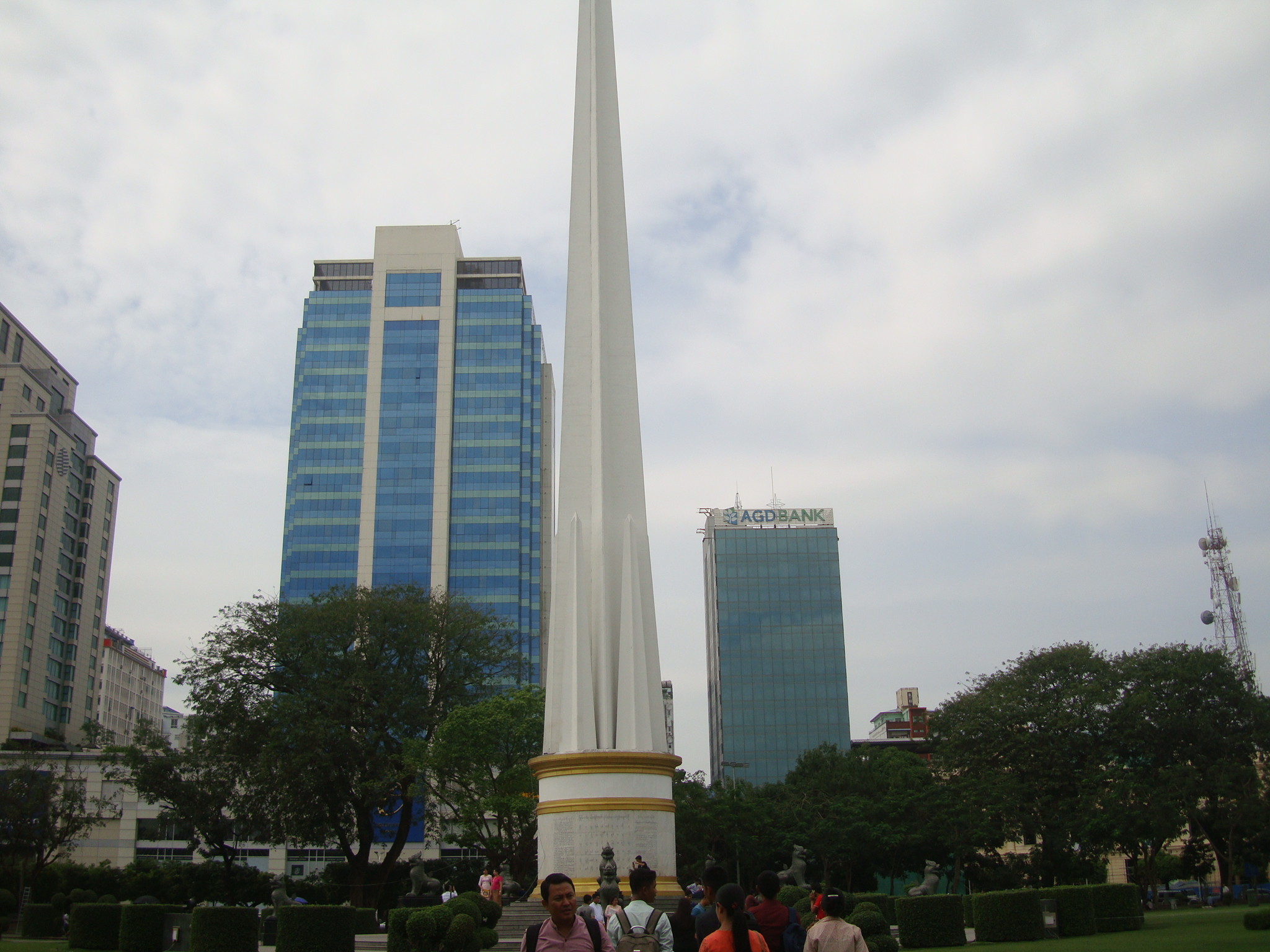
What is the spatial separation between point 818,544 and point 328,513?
161 ft

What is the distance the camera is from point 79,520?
97562mm

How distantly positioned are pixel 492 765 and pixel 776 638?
72571mm

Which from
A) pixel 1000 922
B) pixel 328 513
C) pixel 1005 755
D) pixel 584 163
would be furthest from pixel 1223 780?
pixel 328 513

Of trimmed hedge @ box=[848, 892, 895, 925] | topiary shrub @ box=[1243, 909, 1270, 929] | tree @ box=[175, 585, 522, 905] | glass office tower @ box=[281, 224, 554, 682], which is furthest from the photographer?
glass office tower @ box=[281, 224, 554, 682]

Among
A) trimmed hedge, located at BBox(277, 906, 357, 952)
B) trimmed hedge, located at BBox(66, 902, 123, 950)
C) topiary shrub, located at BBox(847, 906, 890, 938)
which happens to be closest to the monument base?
trimmed hedge, located at BBox(277, 906, 357, 952)

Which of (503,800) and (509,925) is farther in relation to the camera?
(503,800)

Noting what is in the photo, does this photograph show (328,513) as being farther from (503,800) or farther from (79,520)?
(503,800)

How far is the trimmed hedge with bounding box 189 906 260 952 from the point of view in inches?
853

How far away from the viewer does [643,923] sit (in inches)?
382

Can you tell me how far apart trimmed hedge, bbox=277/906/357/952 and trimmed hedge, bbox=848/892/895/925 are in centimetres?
1094

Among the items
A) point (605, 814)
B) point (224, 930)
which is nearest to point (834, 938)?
Answer: point (605, 814)

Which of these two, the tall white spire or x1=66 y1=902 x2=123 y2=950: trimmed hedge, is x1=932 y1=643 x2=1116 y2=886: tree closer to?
the tall white spire

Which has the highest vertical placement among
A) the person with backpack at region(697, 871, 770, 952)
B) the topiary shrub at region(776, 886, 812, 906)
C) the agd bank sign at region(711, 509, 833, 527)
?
the agd bank sign at region(711, 509, 833, 527)

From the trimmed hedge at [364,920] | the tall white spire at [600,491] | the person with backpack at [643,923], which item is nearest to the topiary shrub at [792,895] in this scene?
the tall white spire at [600,491]
